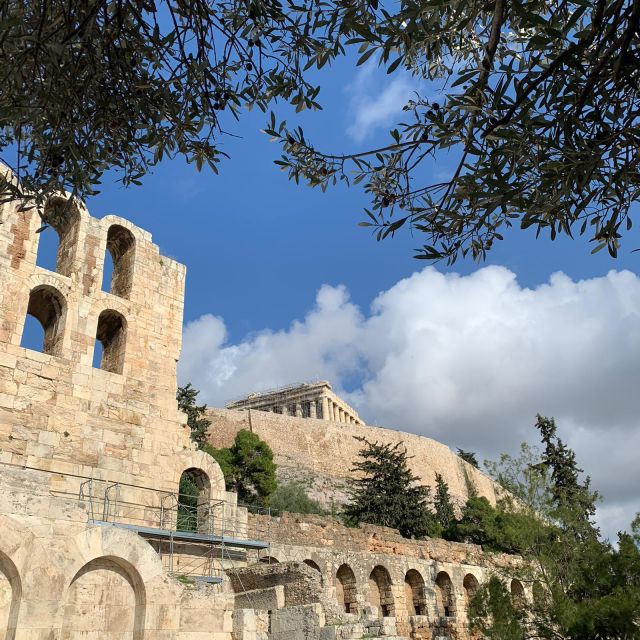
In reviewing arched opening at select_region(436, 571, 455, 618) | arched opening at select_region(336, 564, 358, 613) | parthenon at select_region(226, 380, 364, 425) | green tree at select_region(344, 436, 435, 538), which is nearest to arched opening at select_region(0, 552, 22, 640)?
arched opening at select_region(336, 564, 358, 613)

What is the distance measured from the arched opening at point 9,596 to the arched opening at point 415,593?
61.4 ft

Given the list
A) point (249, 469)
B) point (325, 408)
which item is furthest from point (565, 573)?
point (325, 408)

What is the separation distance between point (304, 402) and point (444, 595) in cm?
4837

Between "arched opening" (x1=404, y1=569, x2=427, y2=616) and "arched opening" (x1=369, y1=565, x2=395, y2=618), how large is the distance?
1.21m

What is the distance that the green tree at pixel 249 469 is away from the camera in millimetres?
34531

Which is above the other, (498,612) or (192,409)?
(192,409)

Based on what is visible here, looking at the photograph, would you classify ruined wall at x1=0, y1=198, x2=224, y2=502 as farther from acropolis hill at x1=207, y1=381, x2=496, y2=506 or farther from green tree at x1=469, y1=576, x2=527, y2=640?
acropolis hill at x1=207, y1=381, x2=496, y2=506

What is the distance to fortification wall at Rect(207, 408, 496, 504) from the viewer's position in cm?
4975

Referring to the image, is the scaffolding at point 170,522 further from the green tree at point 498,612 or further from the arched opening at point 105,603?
the green tree at point 498,612

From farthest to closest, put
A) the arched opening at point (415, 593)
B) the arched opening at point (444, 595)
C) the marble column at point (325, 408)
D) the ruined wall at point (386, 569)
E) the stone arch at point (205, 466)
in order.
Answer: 1. the marble column at point (325, 408)
2. the arched opening at point (444, 595)
3. the arched opening at point (415, 593)
4. the ruined wall at point (386, 569)
5. the stone arch at point (205, 466)

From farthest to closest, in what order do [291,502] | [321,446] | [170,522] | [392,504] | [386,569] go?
[321,446]
[291,502]
[392,504]
[386,569]
[170,522]

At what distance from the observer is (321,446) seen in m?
54.7

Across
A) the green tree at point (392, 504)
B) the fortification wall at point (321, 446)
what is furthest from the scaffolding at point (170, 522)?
the fortification wall at point (321, 446)

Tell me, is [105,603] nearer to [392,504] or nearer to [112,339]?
[112,339]
